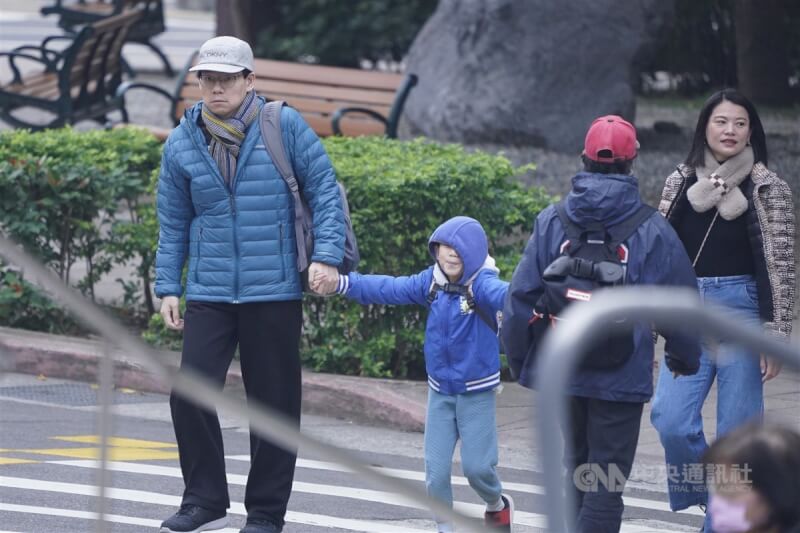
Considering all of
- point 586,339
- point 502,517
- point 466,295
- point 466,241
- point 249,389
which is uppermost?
point 586,339

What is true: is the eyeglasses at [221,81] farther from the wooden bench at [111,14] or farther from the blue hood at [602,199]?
the wooden bench at [111,14]

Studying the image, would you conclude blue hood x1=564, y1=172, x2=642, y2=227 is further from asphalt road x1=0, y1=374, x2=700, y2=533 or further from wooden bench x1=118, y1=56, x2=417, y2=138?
wooden bench x1=118, y1=56, x2=417, y2=138

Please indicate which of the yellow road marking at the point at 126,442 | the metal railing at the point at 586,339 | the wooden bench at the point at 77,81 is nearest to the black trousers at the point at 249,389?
the yellow road marking at the point at 126,442

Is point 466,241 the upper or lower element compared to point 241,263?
upper

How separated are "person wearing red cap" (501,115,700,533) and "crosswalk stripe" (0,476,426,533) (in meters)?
1.45

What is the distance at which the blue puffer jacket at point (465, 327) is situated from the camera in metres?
5.99

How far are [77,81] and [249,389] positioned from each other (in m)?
10.2

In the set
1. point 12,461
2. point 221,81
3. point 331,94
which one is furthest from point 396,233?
point 331,94

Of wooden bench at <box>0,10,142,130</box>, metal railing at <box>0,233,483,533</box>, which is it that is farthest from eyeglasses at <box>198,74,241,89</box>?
wooden bench at <box>0,10,142,130</box>

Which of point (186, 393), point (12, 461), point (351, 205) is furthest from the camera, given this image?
point (351, 205)

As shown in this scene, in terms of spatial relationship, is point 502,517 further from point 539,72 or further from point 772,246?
point 539,72

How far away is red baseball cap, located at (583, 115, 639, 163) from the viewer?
5250mm

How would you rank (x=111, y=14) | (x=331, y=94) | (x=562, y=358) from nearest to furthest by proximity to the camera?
(x=562, y=358) → (x=331, y=94) → (x=111, y=14)

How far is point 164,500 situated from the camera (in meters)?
6.87
